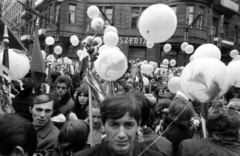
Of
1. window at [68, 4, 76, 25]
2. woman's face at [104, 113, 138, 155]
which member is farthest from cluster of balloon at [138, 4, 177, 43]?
window at [68, 4, 76, 25]

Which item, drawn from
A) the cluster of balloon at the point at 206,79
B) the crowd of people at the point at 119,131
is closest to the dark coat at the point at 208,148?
the crowd of people at the point at 119,131

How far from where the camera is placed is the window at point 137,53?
20.3 metres

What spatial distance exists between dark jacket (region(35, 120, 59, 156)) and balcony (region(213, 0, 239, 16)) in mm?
19862

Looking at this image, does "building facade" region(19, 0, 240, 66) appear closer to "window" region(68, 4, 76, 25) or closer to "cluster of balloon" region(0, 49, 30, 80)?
"window" region(68, 4, 76, 25)

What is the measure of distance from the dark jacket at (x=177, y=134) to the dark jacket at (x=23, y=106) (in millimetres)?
1743

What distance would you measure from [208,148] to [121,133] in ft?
2.62

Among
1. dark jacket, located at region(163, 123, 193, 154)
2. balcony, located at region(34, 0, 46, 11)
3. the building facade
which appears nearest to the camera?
dark jacket, located at region(163, 123, 193, 154)

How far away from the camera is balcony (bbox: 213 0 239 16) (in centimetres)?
1968

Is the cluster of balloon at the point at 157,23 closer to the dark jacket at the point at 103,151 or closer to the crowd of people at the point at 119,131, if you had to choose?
the crowd of people at the point at 119,131

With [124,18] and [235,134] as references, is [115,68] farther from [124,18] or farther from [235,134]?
[124,18]

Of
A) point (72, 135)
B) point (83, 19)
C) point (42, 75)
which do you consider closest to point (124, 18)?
point (83, 19)

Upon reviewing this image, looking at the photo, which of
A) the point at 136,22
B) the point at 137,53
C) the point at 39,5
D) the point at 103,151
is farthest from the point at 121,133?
the point at 39,5

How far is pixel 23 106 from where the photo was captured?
127 inches

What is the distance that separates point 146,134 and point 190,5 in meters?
18.3
